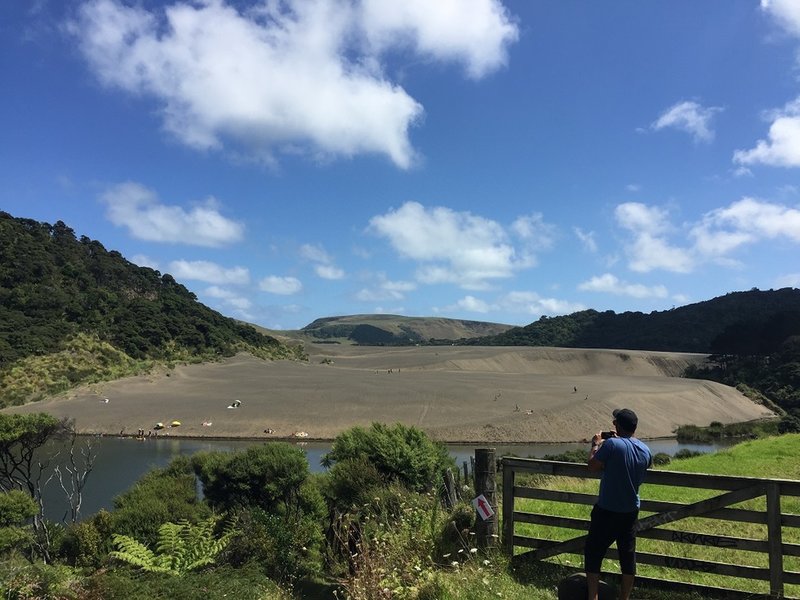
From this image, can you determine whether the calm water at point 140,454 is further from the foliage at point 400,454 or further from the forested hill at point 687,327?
the forested hill at point 687,327

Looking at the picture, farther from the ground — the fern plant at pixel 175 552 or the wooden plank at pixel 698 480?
the wooden plank at pixel 698 480

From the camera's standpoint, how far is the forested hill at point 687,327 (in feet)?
330

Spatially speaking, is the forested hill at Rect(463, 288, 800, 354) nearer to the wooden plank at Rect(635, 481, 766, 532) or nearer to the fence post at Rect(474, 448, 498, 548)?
the wooden plank at Rect(635, 481, 766, 532)

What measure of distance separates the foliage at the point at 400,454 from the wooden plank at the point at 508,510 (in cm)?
743

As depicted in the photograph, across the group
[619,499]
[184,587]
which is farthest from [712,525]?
[184,587]

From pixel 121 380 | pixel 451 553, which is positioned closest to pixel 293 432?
pixel 121 380

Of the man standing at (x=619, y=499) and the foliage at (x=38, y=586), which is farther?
the foliage at (x=38, y=586)

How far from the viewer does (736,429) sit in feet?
184

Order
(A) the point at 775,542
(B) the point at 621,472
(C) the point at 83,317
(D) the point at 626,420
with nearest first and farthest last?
(B) the point at 621,472 < (D) the point at 626,420 < (A) the point at 775,542 < (C) the point at 83,317

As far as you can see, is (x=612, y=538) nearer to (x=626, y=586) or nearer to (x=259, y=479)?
(x=626, y=586)

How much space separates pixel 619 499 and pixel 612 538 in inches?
17.4

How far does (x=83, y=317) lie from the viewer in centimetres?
7869

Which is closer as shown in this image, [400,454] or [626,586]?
[626,586]

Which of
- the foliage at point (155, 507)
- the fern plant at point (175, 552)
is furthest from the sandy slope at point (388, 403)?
the fern plant at point (175, 552)
